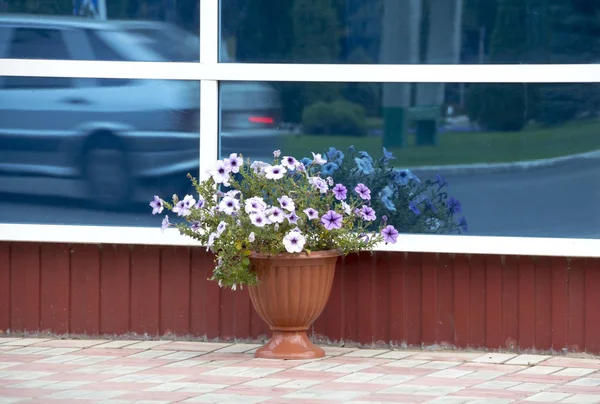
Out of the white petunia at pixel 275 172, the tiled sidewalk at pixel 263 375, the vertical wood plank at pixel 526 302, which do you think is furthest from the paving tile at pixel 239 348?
the vertical wood plank at pixel 526 302

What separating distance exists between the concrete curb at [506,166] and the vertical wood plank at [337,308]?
2.20 feet

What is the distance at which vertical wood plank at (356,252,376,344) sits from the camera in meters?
6.22

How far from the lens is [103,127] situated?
21.0 ft

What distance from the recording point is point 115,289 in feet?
21.1

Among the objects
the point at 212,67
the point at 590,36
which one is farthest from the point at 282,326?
the point at 590,36

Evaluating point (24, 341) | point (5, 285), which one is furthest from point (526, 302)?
point (5, 285)

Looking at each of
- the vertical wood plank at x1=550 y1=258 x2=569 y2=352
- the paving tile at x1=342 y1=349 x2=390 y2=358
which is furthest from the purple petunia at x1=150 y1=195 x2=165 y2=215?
the vertical wood plank at x1=550 y1=258 x2=569 y2=352

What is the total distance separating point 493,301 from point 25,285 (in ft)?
8.40

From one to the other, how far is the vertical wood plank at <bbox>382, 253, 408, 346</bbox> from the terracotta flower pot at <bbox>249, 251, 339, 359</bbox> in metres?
0.42

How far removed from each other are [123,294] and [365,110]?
1665 millimetres

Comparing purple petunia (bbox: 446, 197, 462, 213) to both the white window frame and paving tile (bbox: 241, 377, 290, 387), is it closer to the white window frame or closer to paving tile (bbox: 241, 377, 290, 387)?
the white window frame

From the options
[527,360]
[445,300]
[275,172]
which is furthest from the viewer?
[445,300]

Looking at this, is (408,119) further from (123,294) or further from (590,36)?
(123,294)

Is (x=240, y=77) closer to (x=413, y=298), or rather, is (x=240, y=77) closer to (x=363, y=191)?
(x=363, y=191)
